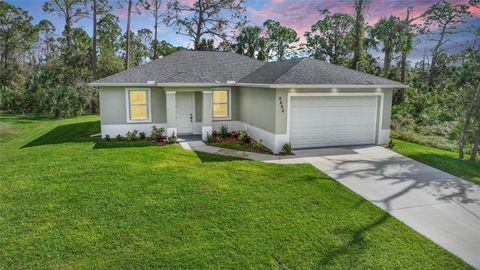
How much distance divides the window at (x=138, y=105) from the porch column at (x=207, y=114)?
2.69 meters

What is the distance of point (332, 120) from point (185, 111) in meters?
7.19

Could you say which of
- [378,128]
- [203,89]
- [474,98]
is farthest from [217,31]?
[474,98]

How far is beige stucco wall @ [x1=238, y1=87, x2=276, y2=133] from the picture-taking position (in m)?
11.8

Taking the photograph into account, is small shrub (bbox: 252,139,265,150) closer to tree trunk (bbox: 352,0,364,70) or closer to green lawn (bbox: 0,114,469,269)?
green lawn (bbox: 0,114,469,269)

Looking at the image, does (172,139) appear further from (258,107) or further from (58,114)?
(58,114)

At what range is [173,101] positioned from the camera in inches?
539

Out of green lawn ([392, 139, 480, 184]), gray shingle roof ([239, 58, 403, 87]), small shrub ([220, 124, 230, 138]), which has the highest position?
gray shingle roof ([239, 58, 403, 87])

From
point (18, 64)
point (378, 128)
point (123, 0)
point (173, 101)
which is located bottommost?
point (378, 128)

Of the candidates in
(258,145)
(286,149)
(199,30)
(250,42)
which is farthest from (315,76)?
(199,30)

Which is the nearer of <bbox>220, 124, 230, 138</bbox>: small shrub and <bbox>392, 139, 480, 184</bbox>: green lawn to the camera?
<bbox>392, 139, 480, 184</bbox>: green lawn

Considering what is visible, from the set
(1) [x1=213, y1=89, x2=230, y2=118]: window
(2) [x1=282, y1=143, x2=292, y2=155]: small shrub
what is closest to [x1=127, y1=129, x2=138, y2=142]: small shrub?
(1) [x1=213, y1=89, x2=230, y2=118]: window

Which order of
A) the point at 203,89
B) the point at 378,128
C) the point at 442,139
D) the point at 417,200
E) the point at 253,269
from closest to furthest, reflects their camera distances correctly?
1. the point at 253,269
2. the point at 417,200
3. the point at 378,128
4. the point at 203,89
5. the point at 442,139

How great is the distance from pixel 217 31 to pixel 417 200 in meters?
29.0

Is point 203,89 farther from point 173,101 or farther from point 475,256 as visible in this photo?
point 475,256
